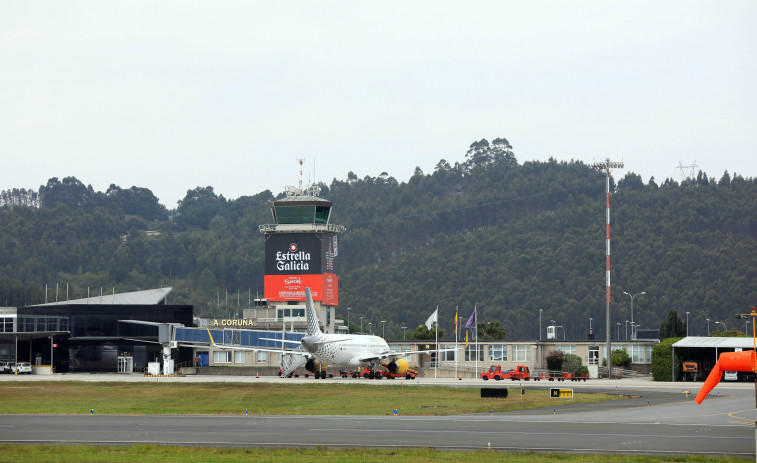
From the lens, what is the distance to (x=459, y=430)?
135ft

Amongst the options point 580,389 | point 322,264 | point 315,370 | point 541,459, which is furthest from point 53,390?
point 322,264

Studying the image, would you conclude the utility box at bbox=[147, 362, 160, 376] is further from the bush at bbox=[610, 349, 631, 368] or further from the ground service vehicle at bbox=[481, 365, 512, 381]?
the bush at bbox=[610, 349, 631, 368]

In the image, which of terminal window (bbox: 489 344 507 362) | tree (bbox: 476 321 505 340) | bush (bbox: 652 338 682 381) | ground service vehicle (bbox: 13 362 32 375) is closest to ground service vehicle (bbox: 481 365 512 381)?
bush (bbox: 652 338 682 381)

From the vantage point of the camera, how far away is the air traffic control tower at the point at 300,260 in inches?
5615

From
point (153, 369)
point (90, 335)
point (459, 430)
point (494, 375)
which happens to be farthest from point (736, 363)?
point (90, 335)

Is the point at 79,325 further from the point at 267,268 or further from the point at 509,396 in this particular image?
the point at 509,396

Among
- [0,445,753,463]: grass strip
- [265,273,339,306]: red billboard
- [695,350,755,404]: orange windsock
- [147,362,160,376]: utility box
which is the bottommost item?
[147,362,160,376]: utility box

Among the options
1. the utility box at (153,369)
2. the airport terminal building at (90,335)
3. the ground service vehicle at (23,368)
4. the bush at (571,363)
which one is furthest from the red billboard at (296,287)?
the bush at (571,363)

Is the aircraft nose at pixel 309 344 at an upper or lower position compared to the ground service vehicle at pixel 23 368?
upper

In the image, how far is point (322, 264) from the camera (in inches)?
5625

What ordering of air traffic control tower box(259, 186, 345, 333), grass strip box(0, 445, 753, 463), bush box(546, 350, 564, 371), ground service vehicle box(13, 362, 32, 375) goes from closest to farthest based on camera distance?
1. grass strip box(0, 445, 753, 463)
2. ground service vehicle box(13, 362, 32, 375)
3. bush box(546, 350, 564, 371)
4. air traffic control tower box(259, 186, 345, 333)

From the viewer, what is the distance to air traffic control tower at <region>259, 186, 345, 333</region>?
14262 cm

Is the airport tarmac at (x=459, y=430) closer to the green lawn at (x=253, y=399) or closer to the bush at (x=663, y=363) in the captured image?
the green lawn at (x=253, y=399)

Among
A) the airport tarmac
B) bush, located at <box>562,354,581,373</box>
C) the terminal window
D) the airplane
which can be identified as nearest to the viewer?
the airport tarmac
